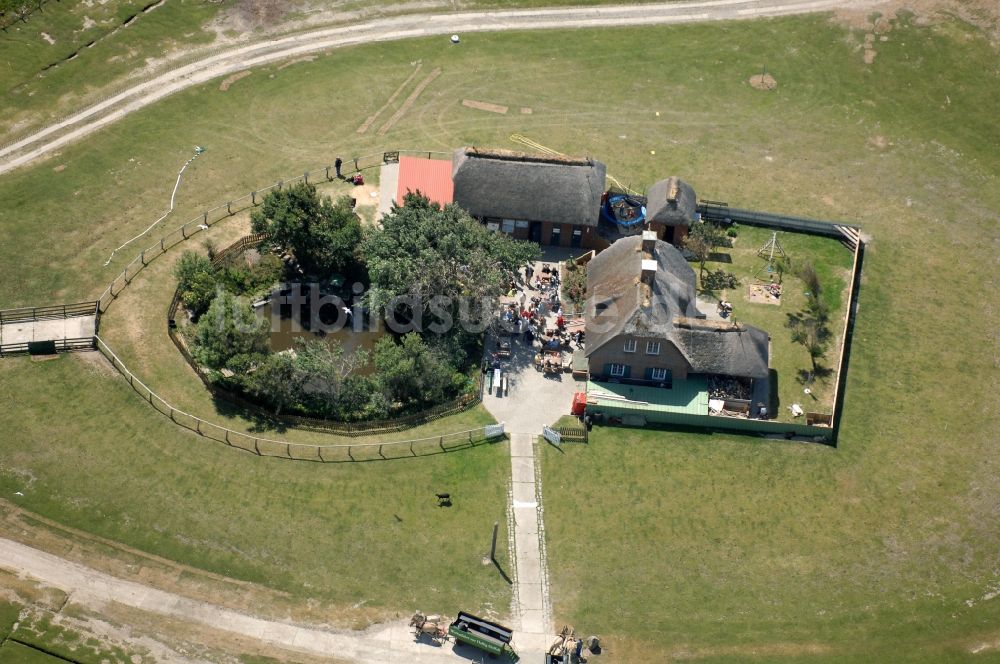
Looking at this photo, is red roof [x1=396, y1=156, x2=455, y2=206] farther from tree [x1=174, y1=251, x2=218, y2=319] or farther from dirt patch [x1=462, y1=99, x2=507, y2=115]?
tree [x1=174, y1=251, x2=218, y2=319]

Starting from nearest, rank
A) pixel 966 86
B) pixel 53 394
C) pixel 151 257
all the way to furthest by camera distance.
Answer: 1. pixel 53 394
2. pixel 151 257
3. pixel 966 86

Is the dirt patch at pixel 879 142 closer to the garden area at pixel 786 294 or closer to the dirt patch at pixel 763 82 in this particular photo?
the dirt patch at pixel 763 82

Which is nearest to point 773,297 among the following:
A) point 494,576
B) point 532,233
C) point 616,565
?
point 532,233

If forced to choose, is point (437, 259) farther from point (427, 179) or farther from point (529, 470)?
point (529, 470)

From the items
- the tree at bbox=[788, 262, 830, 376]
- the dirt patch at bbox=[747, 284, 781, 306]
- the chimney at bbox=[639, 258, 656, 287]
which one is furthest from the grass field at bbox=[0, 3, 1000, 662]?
the chimney at bbox=[639, 258, 656, 287]

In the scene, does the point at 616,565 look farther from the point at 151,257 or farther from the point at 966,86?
the point at 966,86

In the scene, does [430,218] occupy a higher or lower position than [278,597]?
higher

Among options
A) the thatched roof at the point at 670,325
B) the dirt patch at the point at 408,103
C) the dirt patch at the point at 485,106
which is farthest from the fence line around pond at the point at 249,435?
the dirt patch at the point at 485,106
